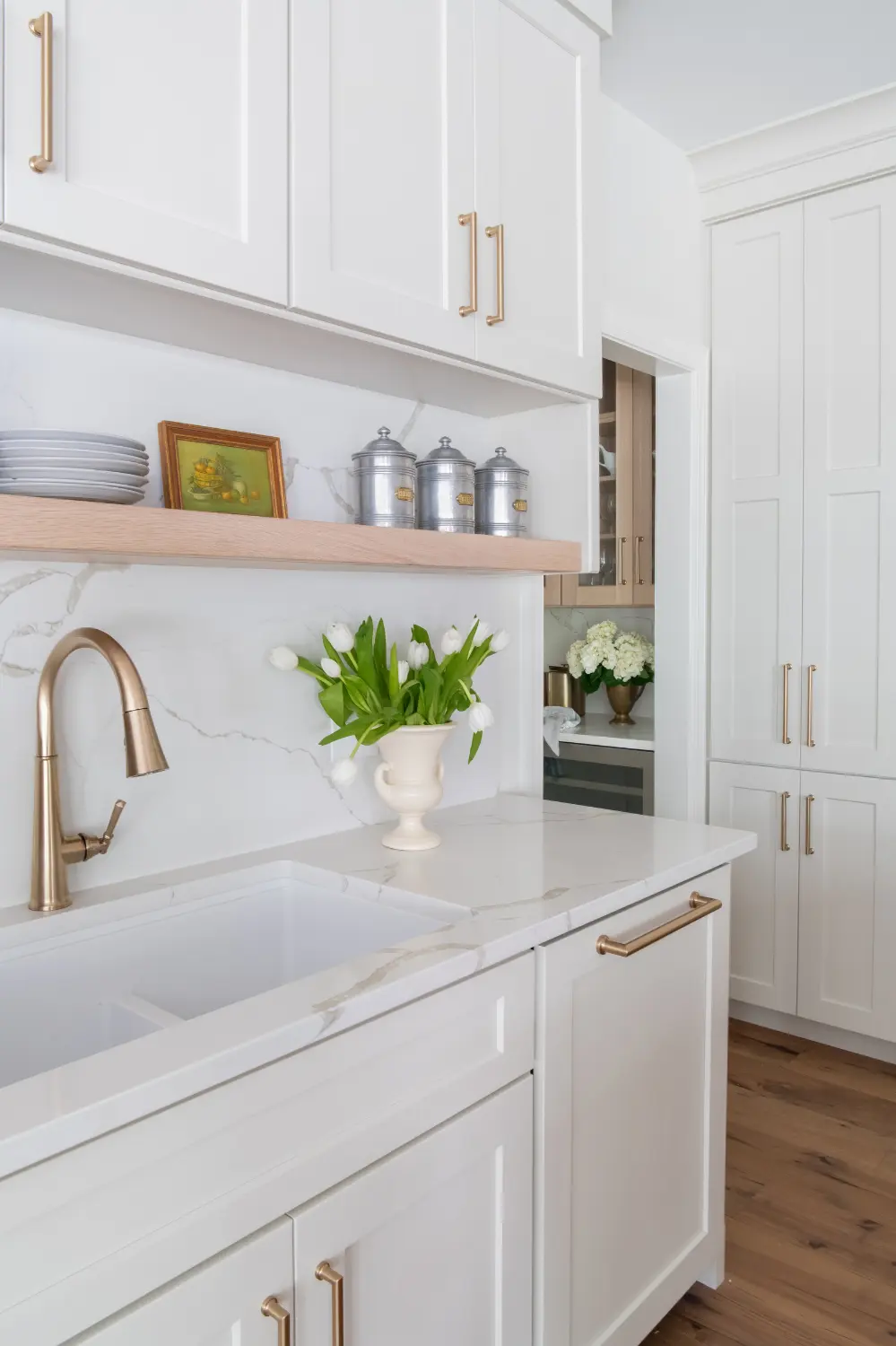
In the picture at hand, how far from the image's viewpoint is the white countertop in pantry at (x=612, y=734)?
3.28 m

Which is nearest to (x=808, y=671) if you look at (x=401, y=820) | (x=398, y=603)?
(x=398, y=603)

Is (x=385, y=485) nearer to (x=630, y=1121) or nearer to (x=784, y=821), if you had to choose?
(x=630, y=1121)

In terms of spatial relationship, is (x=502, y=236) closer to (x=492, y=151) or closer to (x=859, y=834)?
(x=492, y=151)

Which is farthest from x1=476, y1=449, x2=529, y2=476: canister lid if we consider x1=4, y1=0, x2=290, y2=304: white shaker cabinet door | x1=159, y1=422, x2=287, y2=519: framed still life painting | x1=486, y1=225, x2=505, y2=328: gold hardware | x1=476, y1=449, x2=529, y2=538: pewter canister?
x1=4, y1=0, x2=290, y2=304: white shaker cabinet door

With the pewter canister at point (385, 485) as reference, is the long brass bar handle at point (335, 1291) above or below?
below

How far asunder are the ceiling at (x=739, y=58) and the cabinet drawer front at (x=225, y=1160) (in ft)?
6.75

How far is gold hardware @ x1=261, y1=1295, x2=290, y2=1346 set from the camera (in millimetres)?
961

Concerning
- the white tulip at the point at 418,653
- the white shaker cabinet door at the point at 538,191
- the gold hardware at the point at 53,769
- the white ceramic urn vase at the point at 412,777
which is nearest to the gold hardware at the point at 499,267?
the white shaker cabinet door at the point at 538,191

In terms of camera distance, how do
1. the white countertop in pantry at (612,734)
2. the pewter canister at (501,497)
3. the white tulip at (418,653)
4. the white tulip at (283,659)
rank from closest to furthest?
1. the white tulip at (283,659)
2. the white tulip at (418,653)
3. the pewter canister at (501,497)
4. the white countertop in pantry at (612,734)

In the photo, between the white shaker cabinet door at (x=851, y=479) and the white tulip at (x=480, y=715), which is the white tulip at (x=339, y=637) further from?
the white shaker cabinet door at (x=851, y=479)

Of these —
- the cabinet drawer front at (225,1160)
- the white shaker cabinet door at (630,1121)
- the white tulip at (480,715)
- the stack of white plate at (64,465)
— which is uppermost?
the stack of white plate at (64,465)

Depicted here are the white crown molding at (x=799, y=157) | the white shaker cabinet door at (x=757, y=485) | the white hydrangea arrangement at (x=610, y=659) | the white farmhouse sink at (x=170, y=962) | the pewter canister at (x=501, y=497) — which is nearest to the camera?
the white farmhouse sink at (x=170, y=962)

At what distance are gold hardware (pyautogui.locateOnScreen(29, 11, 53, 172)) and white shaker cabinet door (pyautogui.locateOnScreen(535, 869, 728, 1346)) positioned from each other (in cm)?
113

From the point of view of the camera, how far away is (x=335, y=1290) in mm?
1021
